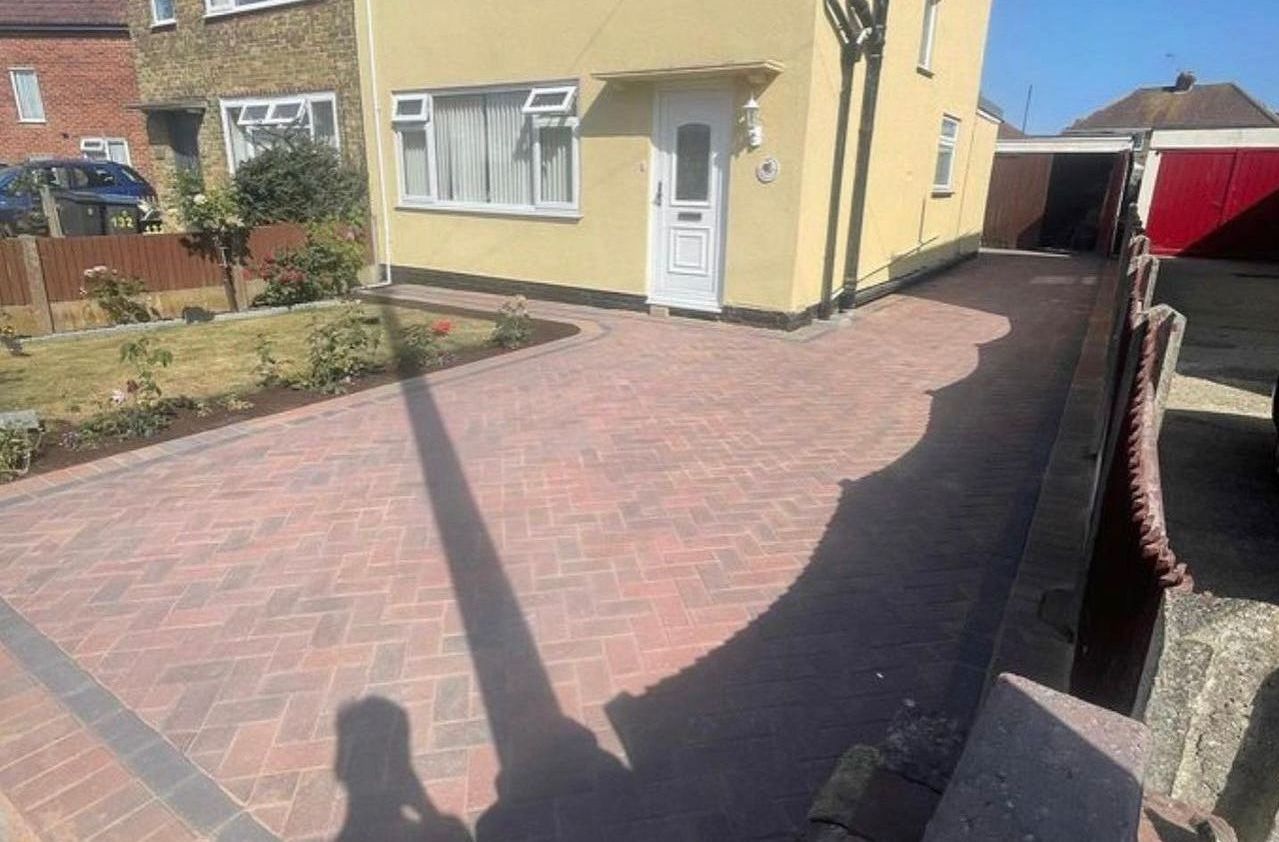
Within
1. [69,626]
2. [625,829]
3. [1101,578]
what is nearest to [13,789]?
[69,626]

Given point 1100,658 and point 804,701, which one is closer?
point 1100,658

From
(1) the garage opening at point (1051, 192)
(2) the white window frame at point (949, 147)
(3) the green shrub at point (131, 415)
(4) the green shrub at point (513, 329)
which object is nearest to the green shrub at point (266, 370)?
(3) the green shrub at point (131, 415)

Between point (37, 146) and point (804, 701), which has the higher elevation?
point (37, 146)

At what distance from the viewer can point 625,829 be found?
225cm

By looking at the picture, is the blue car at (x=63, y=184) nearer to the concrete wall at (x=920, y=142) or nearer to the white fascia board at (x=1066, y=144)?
the concrete wall at (x=920, y=142)

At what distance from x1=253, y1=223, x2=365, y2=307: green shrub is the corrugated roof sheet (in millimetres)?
39533

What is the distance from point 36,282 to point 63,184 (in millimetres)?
8999

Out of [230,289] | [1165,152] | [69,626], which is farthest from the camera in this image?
[1165,152]

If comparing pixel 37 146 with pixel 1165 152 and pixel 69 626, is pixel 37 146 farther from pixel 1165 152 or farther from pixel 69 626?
pixel 1165 152

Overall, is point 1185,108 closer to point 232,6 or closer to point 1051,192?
point 1051,192

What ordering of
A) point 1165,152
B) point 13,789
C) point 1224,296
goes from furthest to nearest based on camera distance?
point 1165,152
point 1224,296
point 13,789

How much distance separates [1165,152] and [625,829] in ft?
74.1

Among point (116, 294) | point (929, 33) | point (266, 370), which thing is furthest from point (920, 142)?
point (116, 294)

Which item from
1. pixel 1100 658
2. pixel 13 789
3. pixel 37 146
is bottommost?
pixel 13 789
